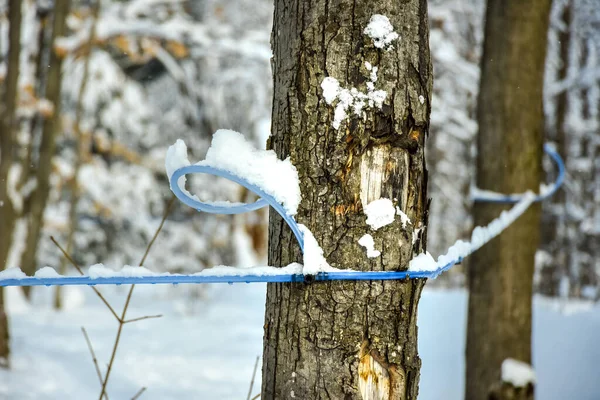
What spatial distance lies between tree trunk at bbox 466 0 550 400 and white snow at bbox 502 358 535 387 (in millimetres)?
28

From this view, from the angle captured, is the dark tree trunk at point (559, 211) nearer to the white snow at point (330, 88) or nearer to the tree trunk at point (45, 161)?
the tree trunk at point (45, 161)

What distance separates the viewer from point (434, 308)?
506cm

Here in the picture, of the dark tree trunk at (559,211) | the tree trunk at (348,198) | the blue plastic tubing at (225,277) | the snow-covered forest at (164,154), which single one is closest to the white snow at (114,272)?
the blue plastic tubing at (225,277)

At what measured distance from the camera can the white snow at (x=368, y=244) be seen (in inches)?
38.2

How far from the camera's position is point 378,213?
0.98m

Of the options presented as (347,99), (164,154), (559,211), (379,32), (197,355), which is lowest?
(197,355)

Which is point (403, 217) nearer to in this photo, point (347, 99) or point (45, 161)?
point (347, 99)

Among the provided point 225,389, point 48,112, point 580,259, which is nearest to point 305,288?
point 225,389

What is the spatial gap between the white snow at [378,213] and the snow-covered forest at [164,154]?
10.8 feet

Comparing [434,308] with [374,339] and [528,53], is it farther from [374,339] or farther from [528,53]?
[374,339]

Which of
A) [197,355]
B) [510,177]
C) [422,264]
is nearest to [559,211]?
[197,355]

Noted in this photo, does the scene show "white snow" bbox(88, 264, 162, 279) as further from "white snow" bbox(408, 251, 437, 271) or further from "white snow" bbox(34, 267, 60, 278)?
"white snow" bbox(408, 251, 437, 271)

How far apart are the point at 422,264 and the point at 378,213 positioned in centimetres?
14

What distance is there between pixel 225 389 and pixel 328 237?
3.33 metres
